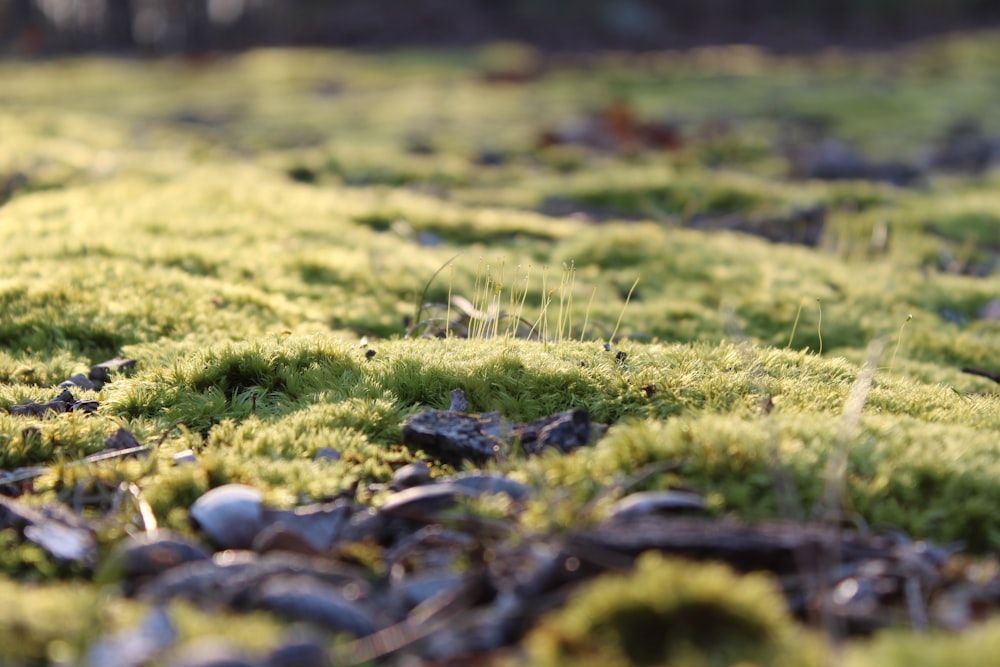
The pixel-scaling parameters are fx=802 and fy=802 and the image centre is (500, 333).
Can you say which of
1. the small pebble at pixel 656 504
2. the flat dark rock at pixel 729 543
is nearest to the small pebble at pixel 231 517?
the flat dark rock at pixel 729 543

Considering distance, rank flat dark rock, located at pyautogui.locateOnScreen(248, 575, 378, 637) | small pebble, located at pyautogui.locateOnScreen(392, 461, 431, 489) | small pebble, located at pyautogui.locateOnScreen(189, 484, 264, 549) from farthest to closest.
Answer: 1. small pebble, located at pyautogui.locateOnScreen(392, 461, 431, 489)
2. small pebble, located at pyautogui.locateOnScreen(189, 484, 264, 549)
3. flat dark rock, located at pyautogui.locateOnScreen(248, 575, 378, 637)

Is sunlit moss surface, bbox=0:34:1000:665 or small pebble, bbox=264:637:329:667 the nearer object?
small pebble, bbox=264:637:329:667

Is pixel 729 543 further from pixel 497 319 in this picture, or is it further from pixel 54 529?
pixel 497 319

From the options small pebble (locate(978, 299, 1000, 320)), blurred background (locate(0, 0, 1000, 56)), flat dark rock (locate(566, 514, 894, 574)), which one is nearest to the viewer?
flat dark rock (locate(566, 514, 894, 574))

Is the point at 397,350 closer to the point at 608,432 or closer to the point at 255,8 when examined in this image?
the point at 608,432

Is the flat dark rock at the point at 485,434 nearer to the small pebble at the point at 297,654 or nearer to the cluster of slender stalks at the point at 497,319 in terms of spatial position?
the cluster of slender stalks at the point at 497,319

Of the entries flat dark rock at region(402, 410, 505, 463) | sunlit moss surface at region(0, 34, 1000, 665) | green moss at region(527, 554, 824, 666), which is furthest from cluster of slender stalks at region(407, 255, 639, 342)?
green moss at region(527, 554, 824, 666)

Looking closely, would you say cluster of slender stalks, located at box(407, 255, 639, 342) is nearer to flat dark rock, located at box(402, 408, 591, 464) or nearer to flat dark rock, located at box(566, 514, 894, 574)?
flat dark rock, located at box(402, 408, 591, 464)
